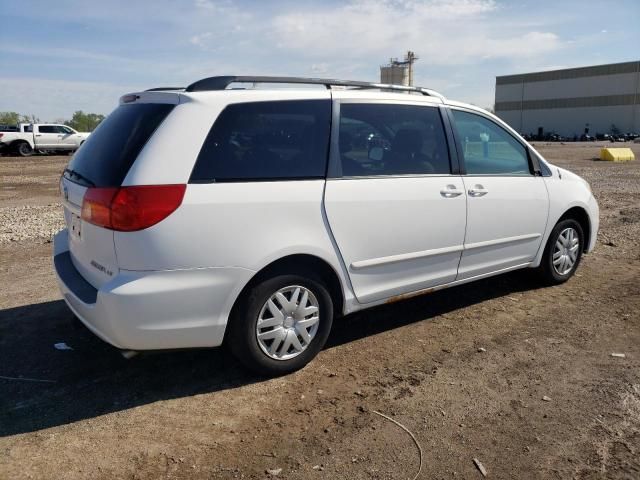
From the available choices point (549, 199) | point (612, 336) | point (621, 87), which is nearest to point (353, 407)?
point (612, 336)

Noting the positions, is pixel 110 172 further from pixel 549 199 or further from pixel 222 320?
pixel 549 199

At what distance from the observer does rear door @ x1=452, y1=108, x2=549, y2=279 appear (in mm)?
4523

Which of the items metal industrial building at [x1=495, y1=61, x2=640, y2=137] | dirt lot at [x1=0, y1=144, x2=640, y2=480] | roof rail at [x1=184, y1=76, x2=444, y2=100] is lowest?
dirt lot at [x1=0, y1=144, x2=640, y2=480]

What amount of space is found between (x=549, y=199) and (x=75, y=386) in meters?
4.18

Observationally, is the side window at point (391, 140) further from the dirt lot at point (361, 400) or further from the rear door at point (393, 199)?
the dirt lot at point (361, 400)

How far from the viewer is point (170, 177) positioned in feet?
10.2

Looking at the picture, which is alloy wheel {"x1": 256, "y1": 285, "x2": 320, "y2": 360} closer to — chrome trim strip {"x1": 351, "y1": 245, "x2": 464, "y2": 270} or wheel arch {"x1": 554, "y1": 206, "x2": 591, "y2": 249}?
chrome trim strip {"x1": 351, "y1": 245, "x2": 464, "y2": 270}

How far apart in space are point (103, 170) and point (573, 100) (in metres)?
92.1

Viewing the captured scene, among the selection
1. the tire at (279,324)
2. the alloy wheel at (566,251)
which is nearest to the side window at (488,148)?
the alloy wheel at (566,251)

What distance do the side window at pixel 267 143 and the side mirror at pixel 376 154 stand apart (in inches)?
15.4

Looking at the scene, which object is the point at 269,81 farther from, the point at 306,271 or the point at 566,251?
the point at 566,251

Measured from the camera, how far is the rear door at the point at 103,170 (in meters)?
3.17

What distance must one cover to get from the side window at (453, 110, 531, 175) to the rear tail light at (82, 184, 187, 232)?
8.13 feet

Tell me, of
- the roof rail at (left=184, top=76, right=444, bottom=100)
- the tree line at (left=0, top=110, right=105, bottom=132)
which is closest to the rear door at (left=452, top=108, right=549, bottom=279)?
the roof rail at (left=184, top=76, right=444, bottom=100)
